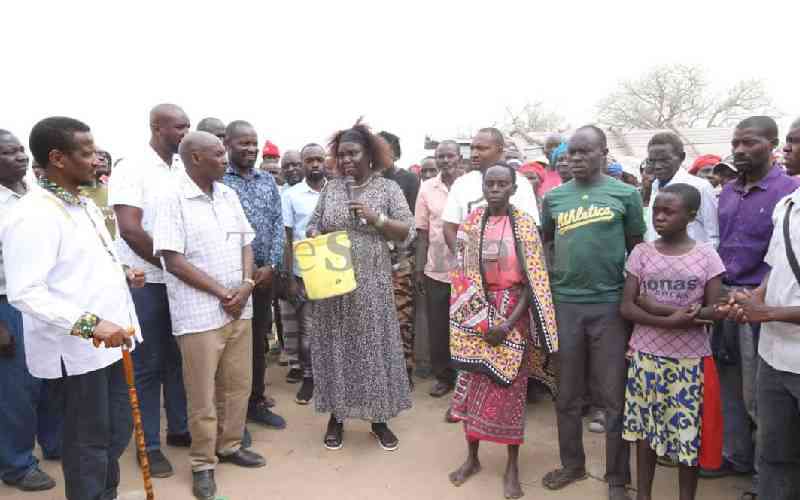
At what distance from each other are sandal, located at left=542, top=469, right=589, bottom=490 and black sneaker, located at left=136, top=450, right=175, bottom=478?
237 centimetres

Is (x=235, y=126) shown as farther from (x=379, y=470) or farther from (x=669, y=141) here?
(x=669, y=141)

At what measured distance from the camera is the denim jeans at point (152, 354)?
363cm

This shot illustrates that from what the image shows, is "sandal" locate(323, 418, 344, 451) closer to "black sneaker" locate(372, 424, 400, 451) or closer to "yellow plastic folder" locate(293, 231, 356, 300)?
"black sneaker" locate(372, 424, 400, 451)

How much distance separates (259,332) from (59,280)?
198cm

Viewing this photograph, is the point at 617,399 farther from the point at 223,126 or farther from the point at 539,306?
the point at 223,126

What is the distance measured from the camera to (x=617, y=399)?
322 cm

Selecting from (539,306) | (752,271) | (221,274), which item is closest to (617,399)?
(539,306)

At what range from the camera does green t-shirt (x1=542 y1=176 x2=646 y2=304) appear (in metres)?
3.20

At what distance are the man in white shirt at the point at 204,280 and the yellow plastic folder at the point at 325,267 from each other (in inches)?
14.8

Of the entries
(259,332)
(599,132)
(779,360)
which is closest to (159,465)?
(259,332)

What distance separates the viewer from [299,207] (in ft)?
17.7

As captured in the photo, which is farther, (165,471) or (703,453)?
(165,471)

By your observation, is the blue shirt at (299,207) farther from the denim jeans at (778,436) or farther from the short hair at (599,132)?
the denim jeans at (778,436)

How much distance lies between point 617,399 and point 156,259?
288 cm
